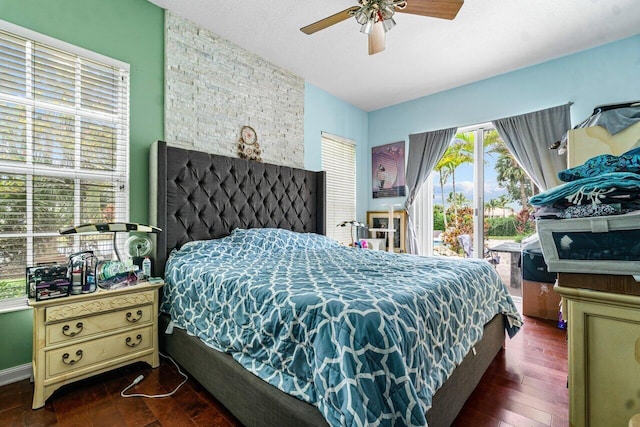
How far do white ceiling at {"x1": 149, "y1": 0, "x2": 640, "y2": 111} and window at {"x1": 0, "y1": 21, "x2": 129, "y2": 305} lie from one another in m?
0.98

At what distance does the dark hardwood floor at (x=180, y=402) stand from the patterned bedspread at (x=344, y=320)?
0.35 metres

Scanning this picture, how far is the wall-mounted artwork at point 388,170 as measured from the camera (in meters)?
4.53

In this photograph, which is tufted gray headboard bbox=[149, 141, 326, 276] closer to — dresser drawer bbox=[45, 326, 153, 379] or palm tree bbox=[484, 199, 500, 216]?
dresser drawer bbox=[45, 326, 153, 379]

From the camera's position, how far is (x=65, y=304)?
1733 mm

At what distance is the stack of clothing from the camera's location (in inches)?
30.0

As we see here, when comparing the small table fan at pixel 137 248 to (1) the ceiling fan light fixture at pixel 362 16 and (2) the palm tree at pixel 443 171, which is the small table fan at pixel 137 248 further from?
(2) the palm tree at pixel 443 171

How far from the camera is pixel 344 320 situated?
3.53ft

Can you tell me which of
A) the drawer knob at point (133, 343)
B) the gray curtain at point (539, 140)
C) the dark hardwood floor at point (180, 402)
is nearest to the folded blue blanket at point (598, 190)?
the dark hardwood floor at point (180, 402)

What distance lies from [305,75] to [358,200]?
6.74 feet

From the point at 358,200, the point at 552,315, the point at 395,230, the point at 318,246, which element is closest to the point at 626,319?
the point at 318,246

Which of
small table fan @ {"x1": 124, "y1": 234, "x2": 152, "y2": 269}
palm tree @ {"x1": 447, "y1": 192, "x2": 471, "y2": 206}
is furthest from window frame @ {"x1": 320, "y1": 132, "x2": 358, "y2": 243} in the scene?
small table fan @ {"x1": 124, "y1": 234, "x2": 152, "y2": 269}

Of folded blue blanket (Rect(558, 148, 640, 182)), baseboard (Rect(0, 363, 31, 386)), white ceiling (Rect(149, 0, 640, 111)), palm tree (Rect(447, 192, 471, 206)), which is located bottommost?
baseboard (Rect(0, 363, 31, 386))

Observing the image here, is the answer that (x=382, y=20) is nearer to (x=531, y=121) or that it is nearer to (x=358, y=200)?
(x=531, y=121)

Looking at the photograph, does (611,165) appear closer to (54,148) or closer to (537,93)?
(54,148)
